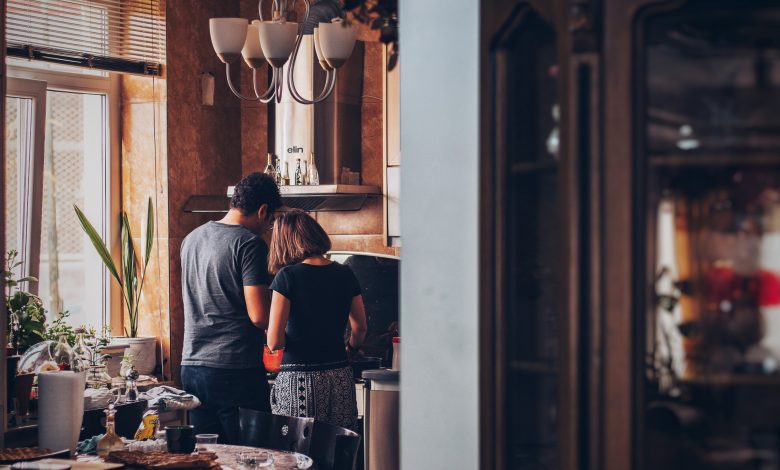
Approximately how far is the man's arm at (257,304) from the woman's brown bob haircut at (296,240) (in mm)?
138

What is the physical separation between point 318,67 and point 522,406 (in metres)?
4.06

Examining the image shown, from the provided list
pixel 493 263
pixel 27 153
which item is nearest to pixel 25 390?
pixel 27 153

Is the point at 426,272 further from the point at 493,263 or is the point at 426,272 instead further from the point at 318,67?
the point at 318,67

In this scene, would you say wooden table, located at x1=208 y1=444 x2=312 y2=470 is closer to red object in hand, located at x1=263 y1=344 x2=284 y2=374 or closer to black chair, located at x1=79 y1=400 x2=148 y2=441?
black chair, located at x1=79 y1=400 x2=148 y2=441

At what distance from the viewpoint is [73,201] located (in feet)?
18.0

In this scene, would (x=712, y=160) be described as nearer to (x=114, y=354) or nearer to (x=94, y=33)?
(x=114, y=354)

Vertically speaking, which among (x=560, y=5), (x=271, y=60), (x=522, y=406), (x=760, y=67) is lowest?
(x=522, y=406)

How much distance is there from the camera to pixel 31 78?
520cm

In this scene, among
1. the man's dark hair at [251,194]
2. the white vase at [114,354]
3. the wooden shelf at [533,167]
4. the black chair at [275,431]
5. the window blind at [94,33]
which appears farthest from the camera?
the white vase at [114,354]

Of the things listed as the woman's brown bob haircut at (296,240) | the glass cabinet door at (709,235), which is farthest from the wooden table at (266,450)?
the glass cabinet door at (709,235)

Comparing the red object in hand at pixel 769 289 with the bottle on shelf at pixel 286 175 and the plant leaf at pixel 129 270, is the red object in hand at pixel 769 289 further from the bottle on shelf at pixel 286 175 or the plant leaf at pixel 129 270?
the plant leaf at pixel 129 270

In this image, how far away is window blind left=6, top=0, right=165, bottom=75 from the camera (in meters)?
5.02

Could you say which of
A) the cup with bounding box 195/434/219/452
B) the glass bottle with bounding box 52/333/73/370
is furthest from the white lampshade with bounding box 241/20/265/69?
the cup with bounding box 195/434/219/452

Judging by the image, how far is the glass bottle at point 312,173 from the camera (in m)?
5.41
